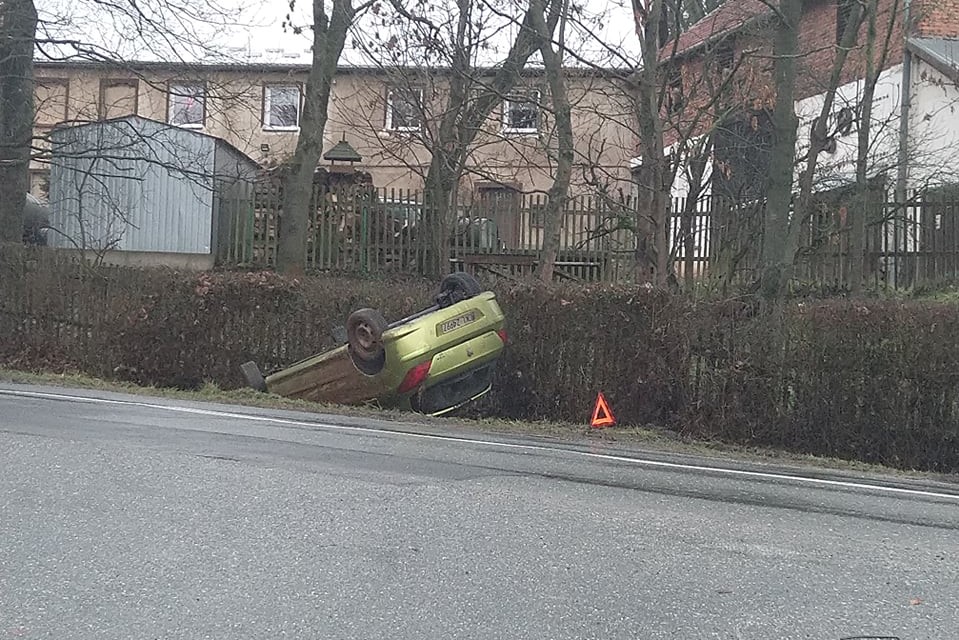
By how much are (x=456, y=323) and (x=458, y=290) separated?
2.60 feet

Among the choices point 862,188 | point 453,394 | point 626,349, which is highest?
point 862,188

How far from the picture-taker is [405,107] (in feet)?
59.4

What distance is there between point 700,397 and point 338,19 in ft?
33.5

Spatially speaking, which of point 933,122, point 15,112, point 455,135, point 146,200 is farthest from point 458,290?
point 146,200

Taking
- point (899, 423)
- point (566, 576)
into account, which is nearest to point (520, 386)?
point (899, 423)

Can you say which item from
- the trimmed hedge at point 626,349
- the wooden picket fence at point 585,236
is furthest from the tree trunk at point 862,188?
the trimmed hedge at point 626,349

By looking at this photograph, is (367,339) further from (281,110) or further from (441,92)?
(281,110)

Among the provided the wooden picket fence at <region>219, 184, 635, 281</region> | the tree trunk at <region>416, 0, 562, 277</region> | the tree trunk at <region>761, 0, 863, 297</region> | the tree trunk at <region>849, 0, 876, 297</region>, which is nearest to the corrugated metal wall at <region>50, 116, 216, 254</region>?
the wooden picket fence at <region>219, 184, 635, 281</region>

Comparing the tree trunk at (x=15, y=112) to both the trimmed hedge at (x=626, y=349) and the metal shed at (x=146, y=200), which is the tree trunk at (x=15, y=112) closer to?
the metal shed at (x=146, y=200)

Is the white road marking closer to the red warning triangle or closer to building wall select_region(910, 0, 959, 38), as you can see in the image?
the red warning triangle

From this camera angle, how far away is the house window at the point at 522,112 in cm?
1441

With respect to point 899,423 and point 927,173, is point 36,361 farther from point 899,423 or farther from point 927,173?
point 927,173

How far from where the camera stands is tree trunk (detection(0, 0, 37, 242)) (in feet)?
55.6

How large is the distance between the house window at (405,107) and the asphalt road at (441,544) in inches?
391
